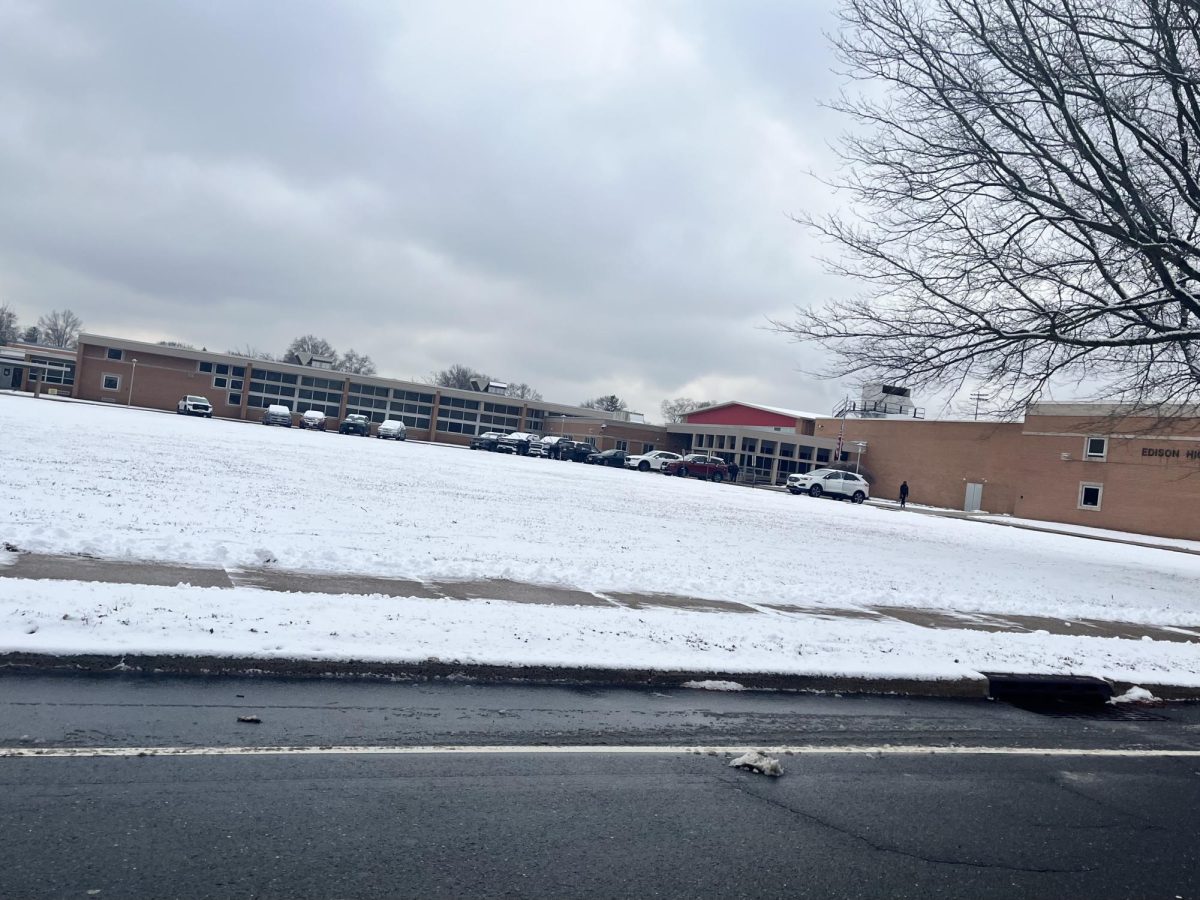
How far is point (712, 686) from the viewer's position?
810cm

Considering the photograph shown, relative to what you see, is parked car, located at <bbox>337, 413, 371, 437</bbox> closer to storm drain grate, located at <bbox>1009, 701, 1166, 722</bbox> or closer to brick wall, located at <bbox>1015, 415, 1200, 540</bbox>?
brick wall, located at <bbox>1015, 415, 1200, 540</bbox>

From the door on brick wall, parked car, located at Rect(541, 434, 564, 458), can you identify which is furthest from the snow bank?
parked car, located at Rect(541, 434, 564, 458)

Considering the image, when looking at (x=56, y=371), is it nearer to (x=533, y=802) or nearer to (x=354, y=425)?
(x=354, y=425)

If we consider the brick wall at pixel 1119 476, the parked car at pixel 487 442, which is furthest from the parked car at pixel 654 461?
the brick wall at pixel 1119 476

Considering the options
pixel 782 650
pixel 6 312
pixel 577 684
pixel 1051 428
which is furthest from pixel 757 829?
pixel 6 312

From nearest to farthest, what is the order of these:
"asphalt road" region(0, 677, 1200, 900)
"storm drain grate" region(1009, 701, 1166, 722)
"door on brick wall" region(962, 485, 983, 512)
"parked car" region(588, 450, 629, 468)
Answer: "asphalt road" region(0, 677, 1200, 900) → "storm drain grate" region(1009, 701, 1166, 722) → "door on brick wall" region(962, 485, 983, 512) → "parked car" region(588, 450, 629, 468)

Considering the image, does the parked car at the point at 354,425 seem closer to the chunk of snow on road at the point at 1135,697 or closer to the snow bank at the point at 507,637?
the snow bank at the point at 507,637

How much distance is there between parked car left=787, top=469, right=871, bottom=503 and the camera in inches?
2180

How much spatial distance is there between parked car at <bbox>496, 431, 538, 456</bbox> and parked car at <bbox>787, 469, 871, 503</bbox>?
21.1 metres

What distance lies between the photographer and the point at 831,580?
15.3m

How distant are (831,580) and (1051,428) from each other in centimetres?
4216

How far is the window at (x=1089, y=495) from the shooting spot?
160 feet

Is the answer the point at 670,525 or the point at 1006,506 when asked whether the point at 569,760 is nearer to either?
the point at 670,525

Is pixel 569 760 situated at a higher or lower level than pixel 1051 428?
lower
